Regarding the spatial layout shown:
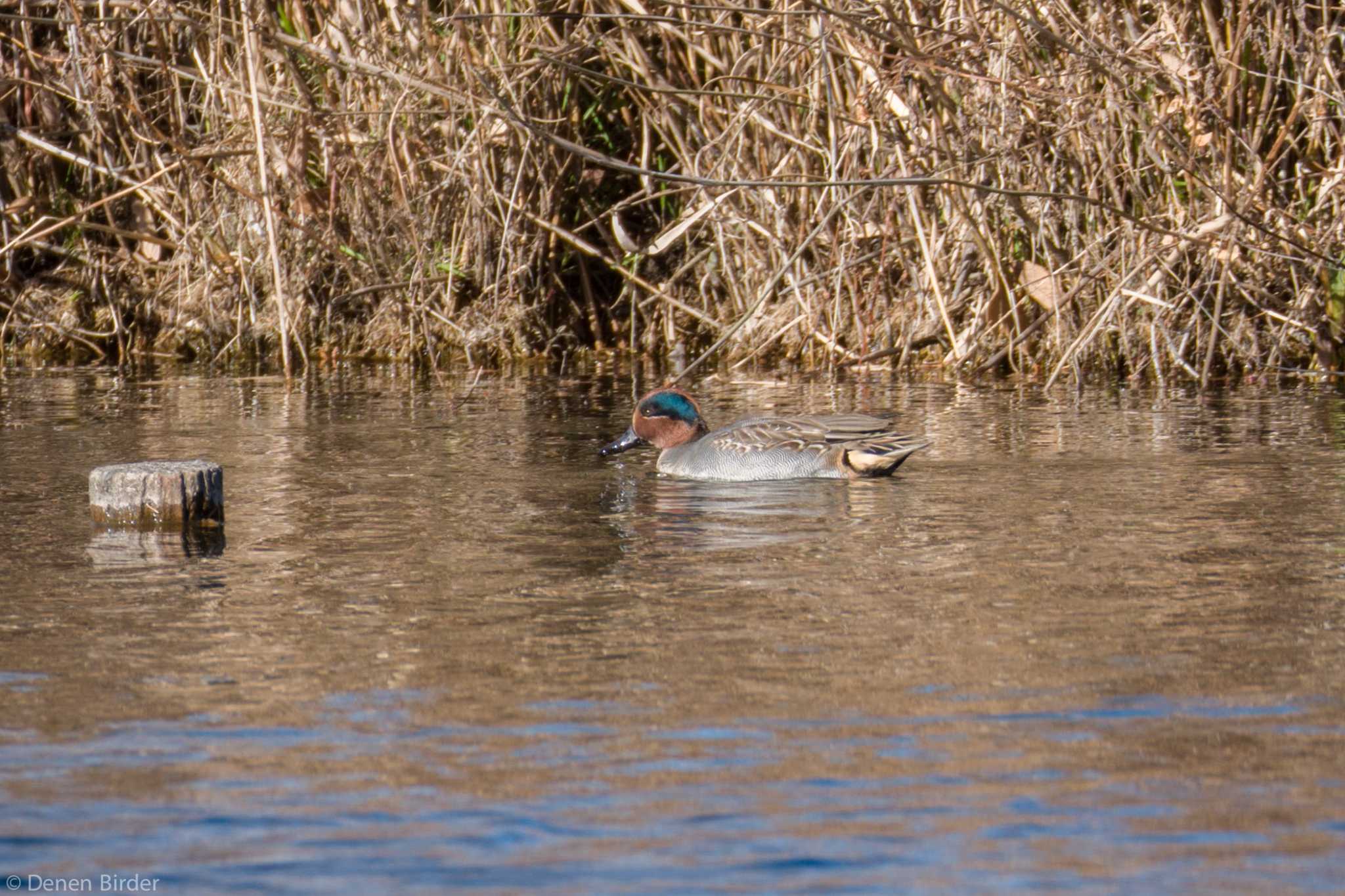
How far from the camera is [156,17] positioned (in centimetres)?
1322

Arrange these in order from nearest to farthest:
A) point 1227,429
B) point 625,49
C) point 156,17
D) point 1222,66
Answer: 1. point 1227,429
2. point 1222,66
3. point 156,17
4. point 625,49

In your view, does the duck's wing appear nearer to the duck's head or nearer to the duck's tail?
the duck's tail

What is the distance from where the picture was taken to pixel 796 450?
29.5 feet

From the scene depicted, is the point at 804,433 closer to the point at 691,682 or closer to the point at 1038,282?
the point at 691,682

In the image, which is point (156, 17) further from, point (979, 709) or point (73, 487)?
point (979, 709)

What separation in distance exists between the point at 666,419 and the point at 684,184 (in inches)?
232

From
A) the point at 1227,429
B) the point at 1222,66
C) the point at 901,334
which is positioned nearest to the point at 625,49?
the point at 901,334

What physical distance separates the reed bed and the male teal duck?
1.87 meters

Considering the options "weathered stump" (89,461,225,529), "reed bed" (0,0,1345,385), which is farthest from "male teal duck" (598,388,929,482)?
"weathered stump" (89,461,225,529)

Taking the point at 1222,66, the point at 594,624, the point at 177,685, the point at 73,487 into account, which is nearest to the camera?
the point at 177,685

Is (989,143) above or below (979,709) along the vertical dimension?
above

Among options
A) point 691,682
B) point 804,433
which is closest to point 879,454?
point 804,433

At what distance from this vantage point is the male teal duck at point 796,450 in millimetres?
8875

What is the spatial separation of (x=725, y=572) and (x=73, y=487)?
3.55m
